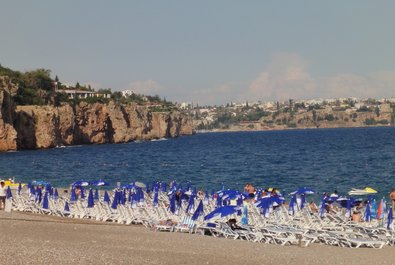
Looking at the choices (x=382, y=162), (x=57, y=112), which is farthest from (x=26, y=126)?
(x=382, y=162)

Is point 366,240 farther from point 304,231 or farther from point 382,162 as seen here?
point 382,162

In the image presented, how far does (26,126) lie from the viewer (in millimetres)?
102875

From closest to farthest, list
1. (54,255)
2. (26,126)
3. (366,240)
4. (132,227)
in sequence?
(54,255) < (366,240) < (132,227) < (26,126)

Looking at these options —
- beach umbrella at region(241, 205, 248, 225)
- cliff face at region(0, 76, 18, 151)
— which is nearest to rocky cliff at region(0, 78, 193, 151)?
cliff face at region(0, 76, 18, 151)

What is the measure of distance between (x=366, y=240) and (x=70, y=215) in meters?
12.6

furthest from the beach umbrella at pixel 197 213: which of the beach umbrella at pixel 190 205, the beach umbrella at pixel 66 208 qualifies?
the beach umbrella at pixel 66 208

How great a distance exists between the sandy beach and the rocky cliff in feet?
243

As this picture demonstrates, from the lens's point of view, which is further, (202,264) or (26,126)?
(26,126)

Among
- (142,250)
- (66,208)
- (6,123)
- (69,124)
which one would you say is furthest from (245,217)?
(69,124)

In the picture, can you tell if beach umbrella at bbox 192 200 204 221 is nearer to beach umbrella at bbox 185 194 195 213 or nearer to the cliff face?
beach umbrella at bbox 185 194 195 213

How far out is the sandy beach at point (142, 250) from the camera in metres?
14.0

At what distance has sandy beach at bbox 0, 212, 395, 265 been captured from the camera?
14016 millimetres

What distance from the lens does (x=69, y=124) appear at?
118750 mm

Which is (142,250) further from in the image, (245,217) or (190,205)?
(190,205)
